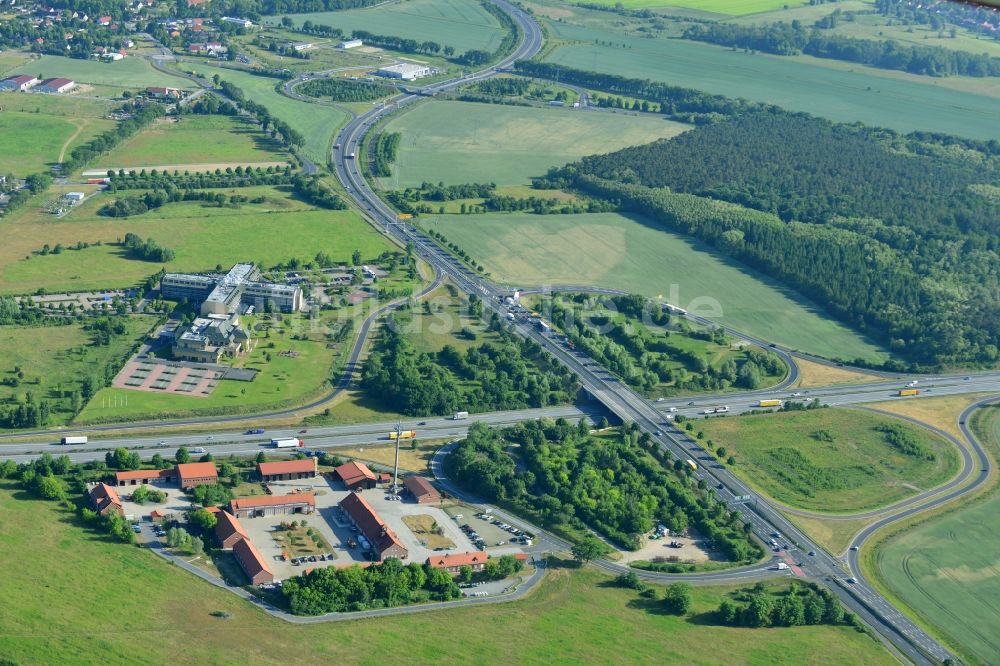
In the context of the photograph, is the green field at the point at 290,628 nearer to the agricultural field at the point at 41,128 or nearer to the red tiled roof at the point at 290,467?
the red tiled roof at the point at 290,467

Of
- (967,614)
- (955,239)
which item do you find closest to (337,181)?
(955,239)

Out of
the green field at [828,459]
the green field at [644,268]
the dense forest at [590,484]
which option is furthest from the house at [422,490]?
the green field at [644,268]

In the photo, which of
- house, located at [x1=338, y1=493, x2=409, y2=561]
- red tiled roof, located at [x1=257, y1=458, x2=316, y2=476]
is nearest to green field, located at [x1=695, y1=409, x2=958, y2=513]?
house, located at [x1=338, y1=493, x2=409, y2=561]

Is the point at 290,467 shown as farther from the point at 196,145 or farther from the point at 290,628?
the point at 196,145

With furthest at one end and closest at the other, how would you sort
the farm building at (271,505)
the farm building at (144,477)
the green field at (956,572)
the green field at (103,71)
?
the green field at (103,71) < the farm building at (144,477) < the farm building at (271,505) < the green field at (956,572)

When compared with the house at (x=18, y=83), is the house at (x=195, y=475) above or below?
below

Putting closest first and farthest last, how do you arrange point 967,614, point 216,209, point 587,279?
point 967,614, point 587,279, point 216,209

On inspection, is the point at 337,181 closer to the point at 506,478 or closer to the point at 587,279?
the point at 587,279
